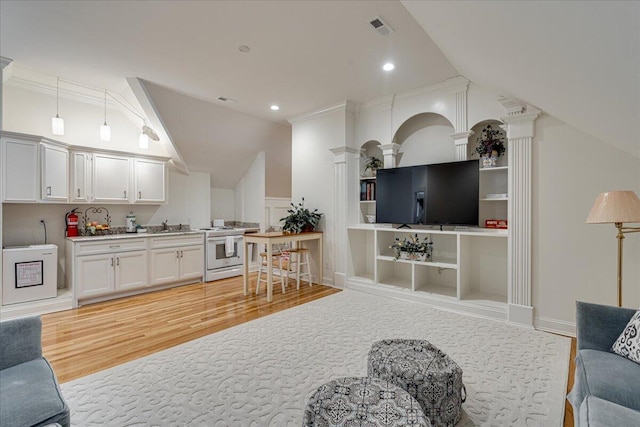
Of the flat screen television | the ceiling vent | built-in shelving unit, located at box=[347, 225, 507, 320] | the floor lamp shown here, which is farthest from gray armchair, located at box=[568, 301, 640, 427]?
the ceiling vent

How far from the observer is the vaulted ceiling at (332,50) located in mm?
1426

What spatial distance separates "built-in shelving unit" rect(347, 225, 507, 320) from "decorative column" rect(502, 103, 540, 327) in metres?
0.18

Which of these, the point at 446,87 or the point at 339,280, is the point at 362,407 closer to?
the point at 339,280

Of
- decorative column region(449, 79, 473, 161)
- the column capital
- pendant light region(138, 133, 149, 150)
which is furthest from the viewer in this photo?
pendant light region(138, 133, 149, 150)

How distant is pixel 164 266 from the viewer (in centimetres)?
491

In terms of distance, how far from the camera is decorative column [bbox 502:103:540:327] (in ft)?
10.8

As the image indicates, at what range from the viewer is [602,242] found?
2939 millimetres

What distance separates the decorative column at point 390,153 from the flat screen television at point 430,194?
212 millimetres

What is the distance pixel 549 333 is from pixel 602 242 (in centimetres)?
106

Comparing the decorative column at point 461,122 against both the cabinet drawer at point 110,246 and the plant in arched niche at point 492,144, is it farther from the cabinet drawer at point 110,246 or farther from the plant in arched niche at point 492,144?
the cabinet drawer at point 110,246

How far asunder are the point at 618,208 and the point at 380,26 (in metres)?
2.49

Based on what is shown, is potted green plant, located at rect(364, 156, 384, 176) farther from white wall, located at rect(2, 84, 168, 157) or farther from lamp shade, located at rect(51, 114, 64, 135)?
lamp shade, located at rect(51, 114, 64, 135)

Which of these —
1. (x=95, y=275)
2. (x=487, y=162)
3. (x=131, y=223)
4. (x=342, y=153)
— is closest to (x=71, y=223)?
(x=131, y=223)

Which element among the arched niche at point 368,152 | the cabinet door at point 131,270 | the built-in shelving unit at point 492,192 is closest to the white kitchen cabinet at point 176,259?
the cabinet door at point 131,270
